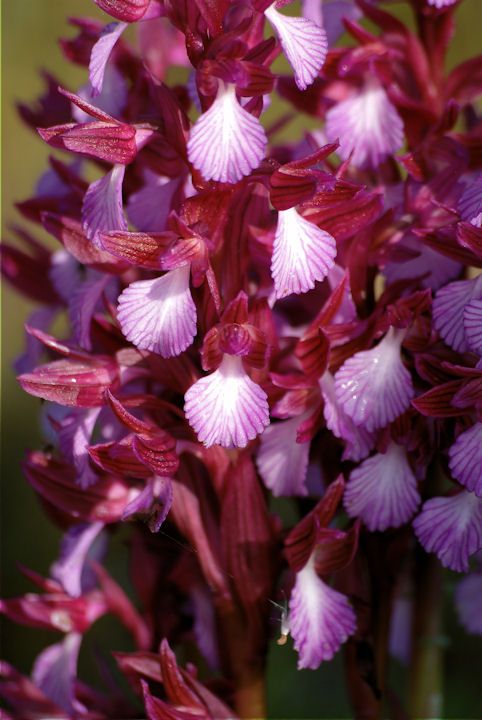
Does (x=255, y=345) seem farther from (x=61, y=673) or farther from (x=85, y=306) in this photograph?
(x=61, y=673)

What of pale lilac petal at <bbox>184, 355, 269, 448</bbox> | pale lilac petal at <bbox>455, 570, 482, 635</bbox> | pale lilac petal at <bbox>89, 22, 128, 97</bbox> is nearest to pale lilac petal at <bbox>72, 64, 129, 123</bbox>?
pale lilac petal at <bbox>89, 22, 128, 97</bbox>

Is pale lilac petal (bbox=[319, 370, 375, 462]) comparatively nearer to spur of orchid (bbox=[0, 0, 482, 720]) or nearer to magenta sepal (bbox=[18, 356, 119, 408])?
spur of orchid (bbox=[0, 0, 482, 720])

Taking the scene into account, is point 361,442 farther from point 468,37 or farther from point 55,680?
point 468,37

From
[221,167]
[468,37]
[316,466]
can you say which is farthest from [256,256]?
[468,37]

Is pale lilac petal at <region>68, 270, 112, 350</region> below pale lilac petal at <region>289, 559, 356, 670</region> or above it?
above

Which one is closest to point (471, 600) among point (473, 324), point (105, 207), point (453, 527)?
point (453, 527)

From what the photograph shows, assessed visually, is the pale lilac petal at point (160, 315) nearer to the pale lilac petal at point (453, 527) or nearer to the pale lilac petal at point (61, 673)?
the pale lilac petal at point (453, 527)

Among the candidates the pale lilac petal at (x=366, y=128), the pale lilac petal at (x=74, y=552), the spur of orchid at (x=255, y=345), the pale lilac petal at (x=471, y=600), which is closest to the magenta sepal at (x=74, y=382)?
the spur of orchid at (x=255, y=345)
